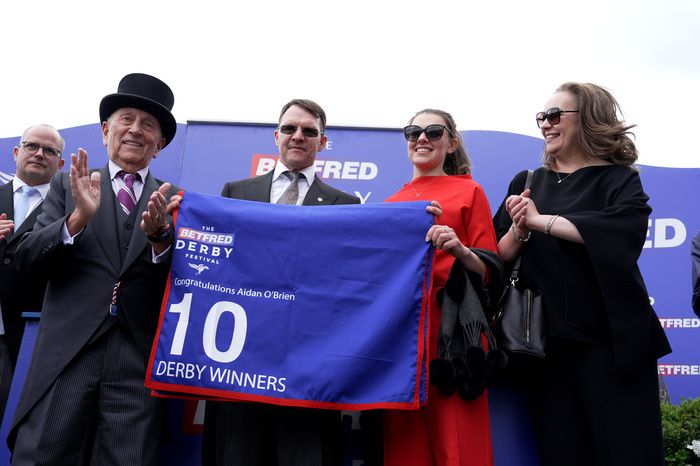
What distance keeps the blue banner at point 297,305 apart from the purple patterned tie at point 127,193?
290mm

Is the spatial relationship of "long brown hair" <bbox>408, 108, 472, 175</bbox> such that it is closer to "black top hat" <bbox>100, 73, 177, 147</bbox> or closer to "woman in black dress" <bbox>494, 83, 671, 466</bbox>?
"woman in black dress" <bbox>494, 83, 671, 466</bbox>

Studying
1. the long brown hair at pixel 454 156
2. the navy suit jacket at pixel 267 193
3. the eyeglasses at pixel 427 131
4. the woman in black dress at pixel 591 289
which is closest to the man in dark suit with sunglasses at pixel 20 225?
the navy suit jacket at pixel 267 193

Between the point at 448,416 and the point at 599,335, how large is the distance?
0.73 meters

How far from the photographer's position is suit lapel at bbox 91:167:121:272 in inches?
118

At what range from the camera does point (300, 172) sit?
11.7 ft

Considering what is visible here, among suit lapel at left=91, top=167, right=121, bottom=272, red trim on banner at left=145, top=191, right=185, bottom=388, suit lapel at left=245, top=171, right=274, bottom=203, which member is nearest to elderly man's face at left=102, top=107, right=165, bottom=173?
suit lapel at left=91, top=167, right=121, bottom=272

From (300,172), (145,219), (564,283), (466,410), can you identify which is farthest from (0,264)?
(564,283)

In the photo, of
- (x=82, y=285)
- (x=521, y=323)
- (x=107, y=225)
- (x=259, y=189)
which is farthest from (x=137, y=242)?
(x=521, y=323)

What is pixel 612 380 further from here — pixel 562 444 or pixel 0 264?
pixel 0 264

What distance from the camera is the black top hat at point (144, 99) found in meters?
3.36

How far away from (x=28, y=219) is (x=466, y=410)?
2822 mm

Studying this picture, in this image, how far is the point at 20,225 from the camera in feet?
13.1

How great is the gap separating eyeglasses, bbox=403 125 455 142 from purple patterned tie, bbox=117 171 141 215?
142 centimetres

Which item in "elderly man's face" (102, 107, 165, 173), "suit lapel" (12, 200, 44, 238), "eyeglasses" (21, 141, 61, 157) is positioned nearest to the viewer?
"elderly man's face" (102, 107, 165, 173)
